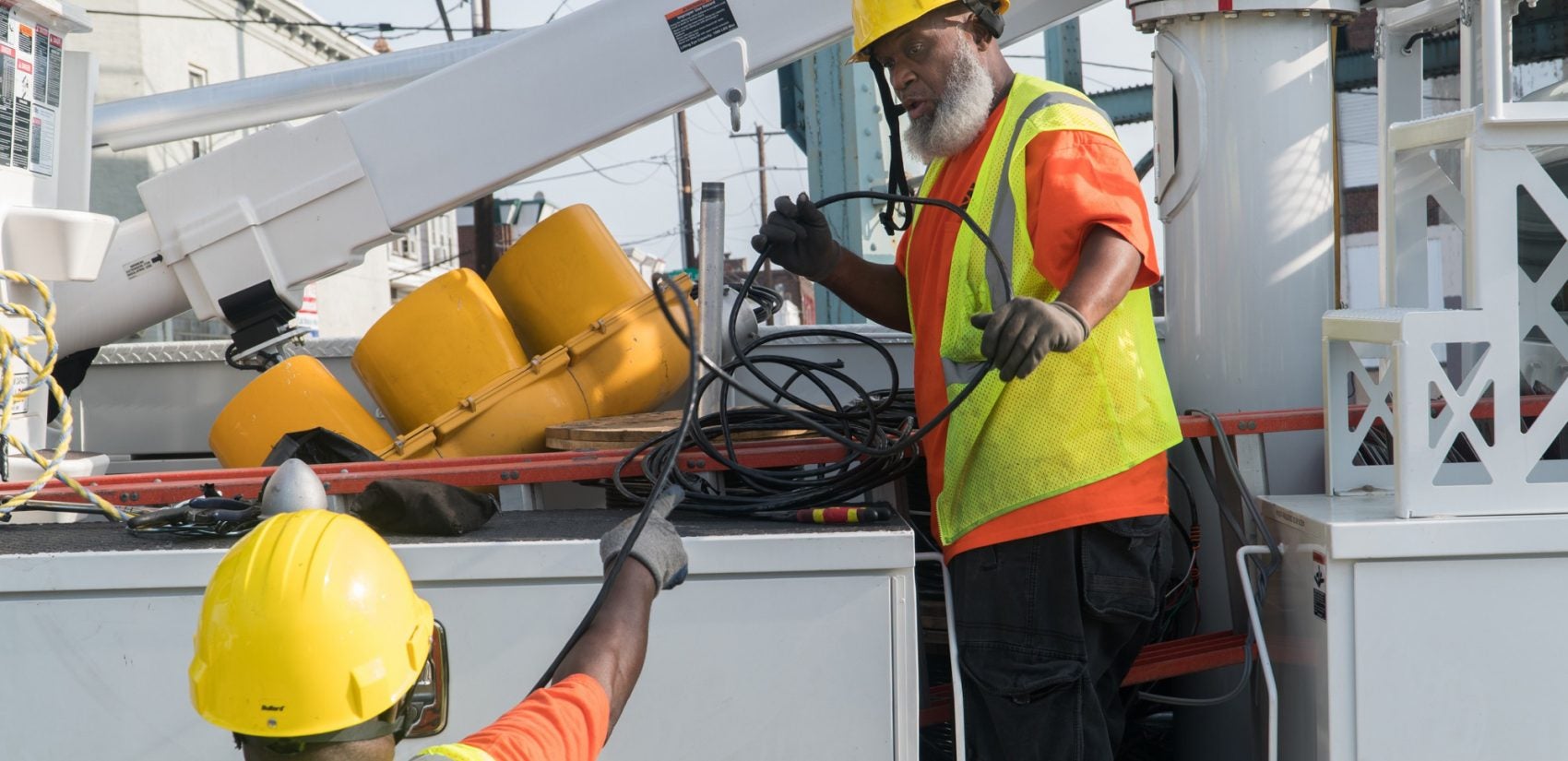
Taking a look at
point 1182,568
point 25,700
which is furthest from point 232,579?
point 1182,568

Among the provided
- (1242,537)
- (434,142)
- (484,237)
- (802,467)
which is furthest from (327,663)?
(484,237)

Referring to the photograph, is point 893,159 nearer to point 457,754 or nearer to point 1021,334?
point 1021,334

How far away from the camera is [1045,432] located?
2.65 meters

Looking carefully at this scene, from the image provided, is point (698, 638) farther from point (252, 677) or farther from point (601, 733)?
point (252, 677)

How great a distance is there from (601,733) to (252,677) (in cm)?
42

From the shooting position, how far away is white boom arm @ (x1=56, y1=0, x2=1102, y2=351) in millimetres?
3854

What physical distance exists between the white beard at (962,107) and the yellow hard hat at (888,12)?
11 centimetres

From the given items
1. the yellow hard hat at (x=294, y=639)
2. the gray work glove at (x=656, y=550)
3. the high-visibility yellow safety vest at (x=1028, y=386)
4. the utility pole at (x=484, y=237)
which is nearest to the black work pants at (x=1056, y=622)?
the high-visibility yellow safety vest at (x=1028, y=386)

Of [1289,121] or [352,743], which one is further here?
[1289,121]

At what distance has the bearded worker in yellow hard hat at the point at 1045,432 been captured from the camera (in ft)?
8.57

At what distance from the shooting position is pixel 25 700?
2592mm

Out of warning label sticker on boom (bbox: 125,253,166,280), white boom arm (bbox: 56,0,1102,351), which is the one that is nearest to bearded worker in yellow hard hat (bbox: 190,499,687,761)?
white boom arm (bbox: 56,0,1102,351)

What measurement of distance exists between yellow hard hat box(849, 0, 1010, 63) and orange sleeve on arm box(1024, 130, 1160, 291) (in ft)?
1.20

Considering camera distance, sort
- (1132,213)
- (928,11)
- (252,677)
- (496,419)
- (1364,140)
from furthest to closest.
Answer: (1364,140)
(496,419)
(928,11)
(1132,213)
(252,677)
